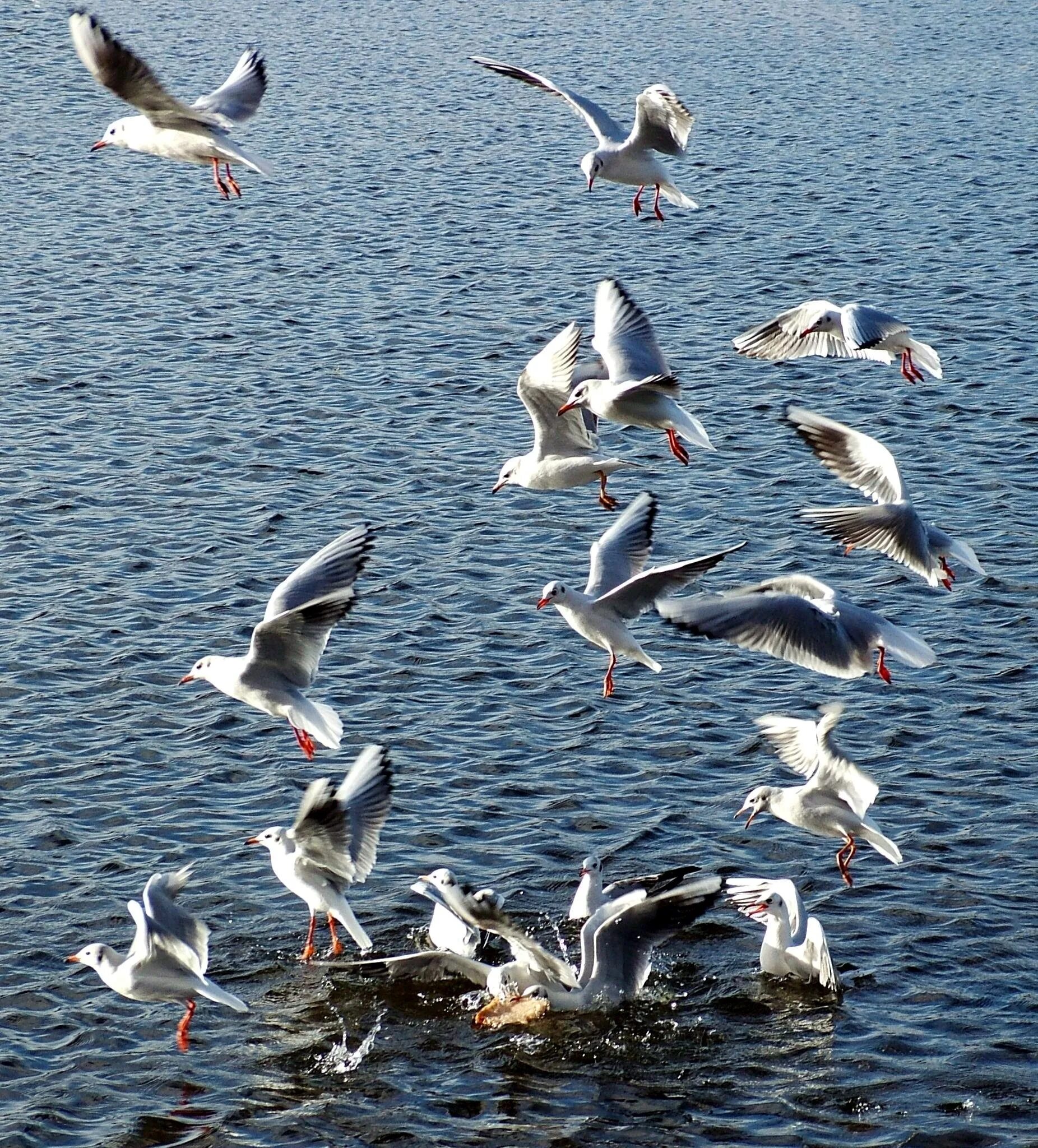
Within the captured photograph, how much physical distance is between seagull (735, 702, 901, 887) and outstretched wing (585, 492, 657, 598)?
1869 mm

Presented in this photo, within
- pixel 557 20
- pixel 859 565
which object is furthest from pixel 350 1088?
pixel 557 20

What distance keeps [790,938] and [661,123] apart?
25.0ft

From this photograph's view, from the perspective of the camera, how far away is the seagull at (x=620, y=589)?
1282 centimetres

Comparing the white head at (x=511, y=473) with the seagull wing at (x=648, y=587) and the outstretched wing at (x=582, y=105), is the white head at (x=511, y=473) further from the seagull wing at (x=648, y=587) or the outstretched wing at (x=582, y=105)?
the outstretched wing at (x=582, y=105)

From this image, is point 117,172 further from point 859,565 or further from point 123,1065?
point 123,1065

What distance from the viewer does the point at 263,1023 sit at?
40.3ft

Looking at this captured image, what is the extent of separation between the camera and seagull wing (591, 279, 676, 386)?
13695mm

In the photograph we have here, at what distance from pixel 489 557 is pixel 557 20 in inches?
1107

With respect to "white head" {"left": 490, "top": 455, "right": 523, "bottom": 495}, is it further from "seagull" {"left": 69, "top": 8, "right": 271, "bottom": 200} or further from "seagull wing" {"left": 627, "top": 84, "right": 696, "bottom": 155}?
"seagull wing" {"left": 627, "top": 84, "right": 696, "bottom": 155}

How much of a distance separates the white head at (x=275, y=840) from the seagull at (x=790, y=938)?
3344 millimetres

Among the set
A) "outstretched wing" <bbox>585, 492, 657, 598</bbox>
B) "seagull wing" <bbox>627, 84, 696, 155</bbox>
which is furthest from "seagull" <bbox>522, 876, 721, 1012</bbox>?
"seagull wing" <bbox>627, 84, 696, 155</bbox>

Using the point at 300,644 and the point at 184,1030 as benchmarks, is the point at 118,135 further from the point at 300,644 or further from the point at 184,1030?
the point at 184,1030

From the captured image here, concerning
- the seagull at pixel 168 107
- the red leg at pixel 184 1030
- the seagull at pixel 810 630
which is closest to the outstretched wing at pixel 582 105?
the seagull at pixel 168 107

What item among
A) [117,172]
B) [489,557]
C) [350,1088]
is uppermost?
[117,172]
